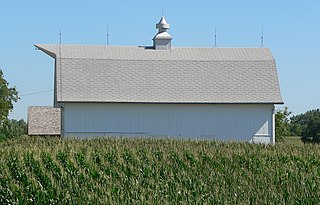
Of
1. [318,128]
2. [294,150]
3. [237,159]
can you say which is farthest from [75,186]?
[318,128]

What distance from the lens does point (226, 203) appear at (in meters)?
14.2

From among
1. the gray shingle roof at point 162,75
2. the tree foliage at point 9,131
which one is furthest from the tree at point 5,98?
the gray shingle roof at point 162,75

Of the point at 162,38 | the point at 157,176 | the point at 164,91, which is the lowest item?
the point at 157,176

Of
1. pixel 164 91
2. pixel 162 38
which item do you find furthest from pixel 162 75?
pixel 162 38

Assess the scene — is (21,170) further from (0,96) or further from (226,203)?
(0,96)

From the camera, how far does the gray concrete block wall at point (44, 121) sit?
54.8 m

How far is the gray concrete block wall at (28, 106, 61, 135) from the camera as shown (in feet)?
180

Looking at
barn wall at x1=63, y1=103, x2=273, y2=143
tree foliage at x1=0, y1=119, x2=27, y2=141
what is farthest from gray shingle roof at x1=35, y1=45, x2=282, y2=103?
tree foliage at x1=0, y1=119, x2=27, y2=141

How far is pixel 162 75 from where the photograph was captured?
4703 centimetres

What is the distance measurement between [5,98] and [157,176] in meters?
51.6

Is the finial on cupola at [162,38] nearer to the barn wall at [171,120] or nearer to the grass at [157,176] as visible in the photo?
the barn wall at [171,120]

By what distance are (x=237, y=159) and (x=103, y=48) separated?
2795 centimetres

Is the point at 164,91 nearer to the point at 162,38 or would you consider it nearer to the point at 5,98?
the point at 162,38

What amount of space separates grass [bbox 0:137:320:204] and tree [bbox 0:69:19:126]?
43409mm
